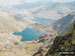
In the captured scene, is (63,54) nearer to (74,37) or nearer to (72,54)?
(72,54)

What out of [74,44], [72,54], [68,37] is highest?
[68,37]

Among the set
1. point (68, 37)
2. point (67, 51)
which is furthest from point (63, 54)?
point (68, 37)

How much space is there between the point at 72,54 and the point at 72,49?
77.3 inches

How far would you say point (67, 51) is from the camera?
4144 centimetres

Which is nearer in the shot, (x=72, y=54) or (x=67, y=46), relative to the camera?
(x=72, y=54)

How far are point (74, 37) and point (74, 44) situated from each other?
391 cm

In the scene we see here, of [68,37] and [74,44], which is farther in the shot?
[68,37]

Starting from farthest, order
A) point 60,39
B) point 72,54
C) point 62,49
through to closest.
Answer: point 60,39
point 62,49
point 72,54

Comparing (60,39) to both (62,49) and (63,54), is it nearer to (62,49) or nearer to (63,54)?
(62,49)

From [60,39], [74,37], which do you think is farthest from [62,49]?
[60,39]

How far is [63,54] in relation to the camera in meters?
41.2

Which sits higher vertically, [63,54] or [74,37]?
[74,37]

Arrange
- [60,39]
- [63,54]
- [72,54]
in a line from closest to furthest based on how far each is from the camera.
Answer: [72,54] → [63,54] → [60,39]

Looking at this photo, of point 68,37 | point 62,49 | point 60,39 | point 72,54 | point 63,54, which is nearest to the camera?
point 72,54
